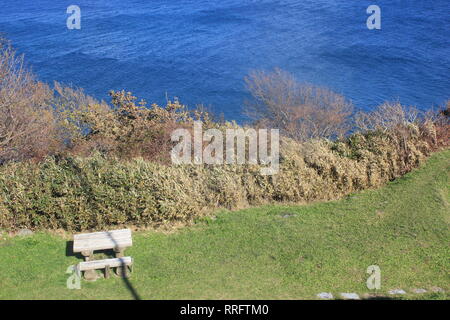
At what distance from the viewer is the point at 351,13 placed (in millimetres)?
68812

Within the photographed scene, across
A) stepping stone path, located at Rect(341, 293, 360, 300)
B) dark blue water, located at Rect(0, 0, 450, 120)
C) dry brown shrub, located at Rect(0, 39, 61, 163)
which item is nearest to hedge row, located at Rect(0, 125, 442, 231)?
dry brown shrub, located at Rect(0, 39, 61, 163)

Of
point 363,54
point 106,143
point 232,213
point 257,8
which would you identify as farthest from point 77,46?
point 232,213

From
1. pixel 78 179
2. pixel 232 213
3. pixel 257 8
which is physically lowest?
pixel 232 213

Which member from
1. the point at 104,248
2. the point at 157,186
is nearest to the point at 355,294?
the point at 104,248

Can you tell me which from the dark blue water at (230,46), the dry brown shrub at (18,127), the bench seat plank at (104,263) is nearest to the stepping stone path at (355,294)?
the bench seat plank at (104,263)

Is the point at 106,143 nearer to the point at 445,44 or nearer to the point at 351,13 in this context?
the point at 445,44

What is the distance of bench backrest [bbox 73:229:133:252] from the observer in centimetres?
1348

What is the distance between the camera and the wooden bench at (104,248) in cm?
1266

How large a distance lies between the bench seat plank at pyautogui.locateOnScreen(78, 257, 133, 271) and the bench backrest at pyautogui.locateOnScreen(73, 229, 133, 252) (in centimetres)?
81

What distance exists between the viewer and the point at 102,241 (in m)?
13.7

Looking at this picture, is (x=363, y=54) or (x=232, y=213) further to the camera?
(x=363, y=54)

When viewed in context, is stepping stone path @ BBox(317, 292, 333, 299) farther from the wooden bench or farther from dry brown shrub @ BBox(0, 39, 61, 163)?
dry brown shrub @ BBox(0, 39, 61, 163)

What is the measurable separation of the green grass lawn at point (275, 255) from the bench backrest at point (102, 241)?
63 cm

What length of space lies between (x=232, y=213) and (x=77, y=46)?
161 feet
